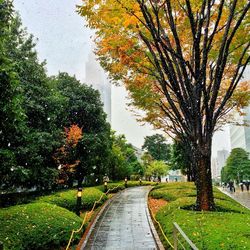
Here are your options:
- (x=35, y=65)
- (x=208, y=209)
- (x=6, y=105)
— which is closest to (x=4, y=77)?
(x=6, y=105)

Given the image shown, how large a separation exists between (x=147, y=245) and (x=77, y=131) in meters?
16.3

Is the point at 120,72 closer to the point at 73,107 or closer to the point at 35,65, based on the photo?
the point at 35,65

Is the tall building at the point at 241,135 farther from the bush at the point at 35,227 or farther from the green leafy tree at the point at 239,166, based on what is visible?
the bush at the point at 35,227

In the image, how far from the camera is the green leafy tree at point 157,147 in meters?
74.8

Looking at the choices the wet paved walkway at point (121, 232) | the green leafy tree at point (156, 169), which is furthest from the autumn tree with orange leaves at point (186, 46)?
the green leafy tree at point (156, 169)

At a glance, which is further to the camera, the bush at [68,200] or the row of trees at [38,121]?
the bush at [68,200]

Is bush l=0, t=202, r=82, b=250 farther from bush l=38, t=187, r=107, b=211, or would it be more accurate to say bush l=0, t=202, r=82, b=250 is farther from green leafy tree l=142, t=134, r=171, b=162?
green leafy tree l=142, t=134, r=171, b=162

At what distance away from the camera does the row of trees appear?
11385 mm

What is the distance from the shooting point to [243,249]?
6.11m

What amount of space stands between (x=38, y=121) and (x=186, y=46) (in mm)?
10513

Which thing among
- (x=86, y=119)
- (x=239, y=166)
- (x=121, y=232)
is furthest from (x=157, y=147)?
(x=121, y=232)

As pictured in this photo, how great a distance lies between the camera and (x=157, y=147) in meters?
75.8

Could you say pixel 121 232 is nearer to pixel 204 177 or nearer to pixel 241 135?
pixel 204 177

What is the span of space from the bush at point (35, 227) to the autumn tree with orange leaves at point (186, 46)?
4865mm
